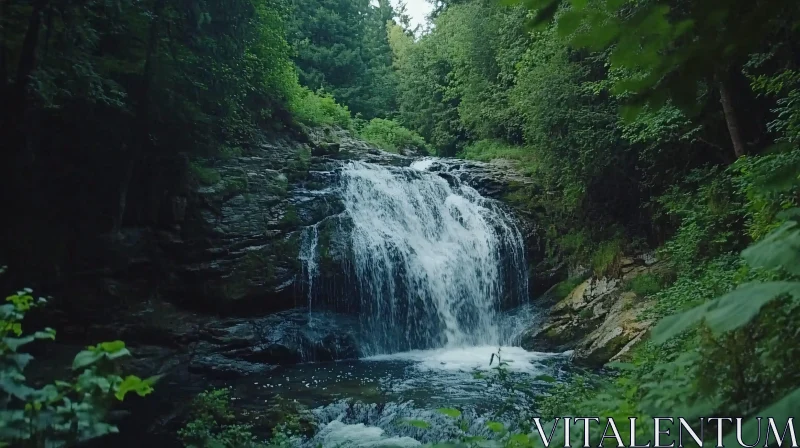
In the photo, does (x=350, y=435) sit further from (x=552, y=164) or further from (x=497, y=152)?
(x=497, y=152)

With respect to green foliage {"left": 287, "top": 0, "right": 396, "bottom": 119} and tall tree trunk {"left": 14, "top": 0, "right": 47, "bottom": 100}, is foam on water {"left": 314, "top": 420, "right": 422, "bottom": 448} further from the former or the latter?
green foliage {"left": 287, "top": 0, "right": 396, "bottom": 119}

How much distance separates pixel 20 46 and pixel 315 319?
7.11 m

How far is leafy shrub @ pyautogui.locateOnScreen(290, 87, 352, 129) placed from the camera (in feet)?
61.7

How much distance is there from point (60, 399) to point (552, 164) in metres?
12.3

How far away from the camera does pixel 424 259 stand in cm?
1325

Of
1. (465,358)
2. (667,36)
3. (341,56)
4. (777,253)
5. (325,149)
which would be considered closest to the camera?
(777,253)

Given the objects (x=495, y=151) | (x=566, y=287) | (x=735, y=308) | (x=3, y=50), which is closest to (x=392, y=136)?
(x=495, y=151)

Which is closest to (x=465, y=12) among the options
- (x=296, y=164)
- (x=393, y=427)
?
(x=296, y=164)

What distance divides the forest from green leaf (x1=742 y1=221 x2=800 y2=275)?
1 centimetres

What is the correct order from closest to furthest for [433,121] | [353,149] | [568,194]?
[568,194]
[353,149]
[433,121]

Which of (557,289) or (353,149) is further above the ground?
(353,149)

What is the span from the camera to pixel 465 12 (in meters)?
22.1

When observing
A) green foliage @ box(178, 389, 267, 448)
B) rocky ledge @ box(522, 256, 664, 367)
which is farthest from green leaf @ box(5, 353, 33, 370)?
rocky ledge @ box(522, 256, 664, 367)

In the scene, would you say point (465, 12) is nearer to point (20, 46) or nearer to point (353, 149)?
point (353, 149)
